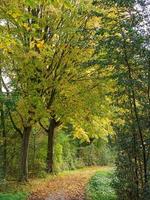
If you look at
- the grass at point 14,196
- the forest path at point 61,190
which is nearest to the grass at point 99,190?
the forest path at point 61,190

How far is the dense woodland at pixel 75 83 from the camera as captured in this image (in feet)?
36.3

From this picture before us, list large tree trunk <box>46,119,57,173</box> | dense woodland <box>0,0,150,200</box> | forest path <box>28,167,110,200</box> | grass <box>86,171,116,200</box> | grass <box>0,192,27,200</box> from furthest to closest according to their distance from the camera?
large tree trunk <box>46,119,57,173</box>
grass <box>86,171,116,200</box>
forest path <box>28,167,110,200</box>
grass <box>0,192,27,200</box>
dense woodland <box>0,0,150,200</box>

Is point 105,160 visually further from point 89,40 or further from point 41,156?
point 89,40

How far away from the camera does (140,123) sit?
1159 centimetres

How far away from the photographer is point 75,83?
62.3ft

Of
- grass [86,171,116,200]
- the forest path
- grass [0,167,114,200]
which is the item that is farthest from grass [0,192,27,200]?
grass [86,171,116,200]

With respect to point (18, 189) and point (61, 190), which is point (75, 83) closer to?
point (61, 190)

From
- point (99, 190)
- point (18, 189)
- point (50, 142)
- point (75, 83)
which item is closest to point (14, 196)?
point (18, 189)

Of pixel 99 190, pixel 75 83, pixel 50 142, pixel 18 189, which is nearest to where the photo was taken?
pixel 18 189

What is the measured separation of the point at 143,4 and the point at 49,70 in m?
→ 8.87

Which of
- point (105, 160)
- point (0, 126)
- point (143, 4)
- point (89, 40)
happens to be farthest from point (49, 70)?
point (105, 160)

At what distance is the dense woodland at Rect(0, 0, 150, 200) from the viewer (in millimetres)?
11078

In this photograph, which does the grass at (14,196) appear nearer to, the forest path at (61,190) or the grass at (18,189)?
the grass at (18,189)

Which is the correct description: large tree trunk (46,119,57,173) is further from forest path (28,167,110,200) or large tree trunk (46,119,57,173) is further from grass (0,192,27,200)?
grass (0,192,27,200)
